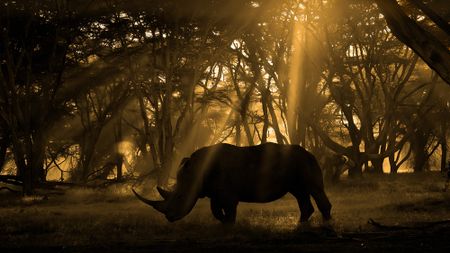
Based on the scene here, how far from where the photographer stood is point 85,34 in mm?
24656

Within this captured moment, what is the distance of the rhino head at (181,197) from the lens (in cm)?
1086

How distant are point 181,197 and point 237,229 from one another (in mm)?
1085

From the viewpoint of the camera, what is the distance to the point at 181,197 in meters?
11.1

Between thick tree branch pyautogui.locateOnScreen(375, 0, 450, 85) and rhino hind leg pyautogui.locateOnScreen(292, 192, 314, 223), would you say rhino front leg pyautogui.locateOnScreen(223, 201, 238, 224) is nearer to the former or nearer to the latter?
rhino hind leg pyautogui.locateOnScreen(292, 192, 314, 223)

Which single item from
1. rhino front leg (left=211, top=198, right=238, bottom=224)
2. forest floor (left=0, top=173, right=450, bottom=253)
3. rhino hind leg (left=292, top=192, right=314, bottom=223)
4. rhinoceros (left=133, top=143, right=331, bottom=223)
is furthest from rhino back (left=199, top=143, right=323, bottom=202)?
forest floor (left=0, top=173, right=450, bottom=253)

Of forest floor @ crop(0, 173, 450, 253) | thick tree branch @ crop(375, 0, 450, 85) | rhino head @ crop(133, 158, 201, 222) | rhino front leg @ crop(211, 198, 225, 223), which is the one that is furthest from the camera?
rhino front leg @ crop(211, 198, 225, 223)

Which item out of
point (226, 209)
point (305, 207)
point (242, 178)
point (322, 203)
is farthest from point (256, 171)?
point (322, 203)

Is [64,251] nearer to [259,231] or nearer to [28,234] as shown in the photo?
[28,234]

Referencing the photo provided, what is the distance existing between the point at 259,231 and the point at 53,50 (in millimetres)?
13488

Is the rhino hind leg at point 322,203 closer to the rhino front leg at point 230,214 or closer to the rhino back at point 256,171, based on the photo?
the rhino back at point 256,171

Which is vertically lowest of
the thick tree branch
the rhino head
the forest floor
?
the forest floor

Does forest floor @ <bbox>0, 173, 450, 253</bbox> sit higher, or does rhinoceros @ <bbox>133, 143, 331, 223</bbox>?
rhinoceros @ <bbox>133, 143, 331, 223</bbox>

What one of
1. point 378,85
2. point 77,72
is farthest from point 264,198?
point 378,85

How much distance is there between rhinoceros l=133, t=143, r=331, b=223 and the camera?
1126 centimetres
